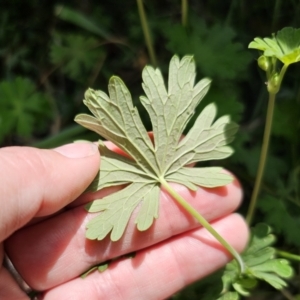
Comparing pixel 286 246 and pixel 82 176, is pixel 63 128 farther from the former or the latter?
pixel 286 246

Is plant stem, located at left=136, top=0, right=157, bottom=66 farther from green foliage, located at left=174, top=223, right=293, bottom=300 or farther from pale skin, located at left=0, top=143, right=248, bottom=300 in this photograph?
green foliage, located at left=174, top=223, right=293, bottom=300

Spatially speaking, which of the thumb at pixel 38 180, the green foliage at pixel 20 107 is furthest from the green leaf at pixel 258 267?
the green foliage at pixel 20 107

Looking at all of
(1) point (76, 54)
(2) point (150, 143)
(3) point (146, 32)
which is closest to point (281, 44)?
(2) point (150, 143)

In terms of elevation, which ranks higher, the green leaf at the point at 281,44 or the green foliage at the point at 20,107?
the green leaf at the point at 281,44

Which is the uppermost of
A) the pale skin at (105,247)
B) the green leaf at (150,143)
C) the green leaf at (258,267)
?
the green leaf at (150,143)

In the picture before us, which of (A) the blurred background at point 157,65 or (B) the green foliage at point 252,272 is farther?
(A) the blurred background at point 157,65

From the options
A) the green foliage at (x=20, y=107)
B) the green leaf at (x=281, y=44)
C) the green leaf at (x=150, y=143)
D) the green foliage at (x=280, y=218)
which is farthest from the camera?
the green foliage at (x=20, y=107)

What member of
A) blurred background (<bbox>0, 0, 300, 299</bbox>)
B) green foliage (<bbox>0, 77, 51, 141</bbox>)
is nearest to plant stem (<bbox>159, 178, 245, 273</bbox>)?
blurred background (<bbox>0, 0, 300, 299</bbox>)

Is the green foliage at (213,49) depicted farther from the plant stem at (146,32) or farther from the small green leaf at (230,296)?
the small green leaf at (230,296)

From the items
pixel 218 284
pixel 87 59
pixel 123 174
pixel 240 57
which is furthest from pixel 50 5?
pixel 218 284
